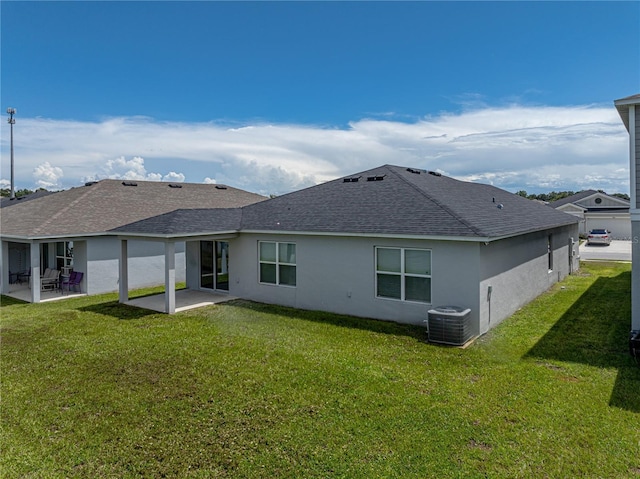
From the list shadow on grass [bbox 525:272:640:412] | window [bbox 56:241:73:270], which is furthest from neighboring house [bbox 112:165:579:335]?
window [bbox 56:241:73:270]

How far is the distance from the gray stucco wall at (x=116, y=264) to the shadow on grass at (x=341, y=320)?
5.98 meters

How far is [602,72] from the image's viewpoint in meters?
14.5

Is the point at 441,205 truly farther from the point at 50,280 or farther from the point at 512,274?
the point at 50,280

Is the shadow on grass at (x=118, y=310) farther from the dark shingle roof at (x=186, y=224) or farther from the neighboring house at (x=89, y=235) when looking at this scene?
the neighboring house at (x=89, y=235)

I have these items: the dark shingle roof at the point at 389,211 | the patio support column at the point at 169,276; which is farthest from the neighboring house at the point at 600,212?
the patio support column at the point at 169,276

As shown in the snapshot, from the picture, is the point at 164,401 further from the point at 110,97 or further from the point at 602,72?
the point at 110,97

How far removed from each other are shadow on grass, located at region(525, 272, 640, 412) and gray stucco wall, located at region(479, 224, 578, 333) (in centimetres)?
131

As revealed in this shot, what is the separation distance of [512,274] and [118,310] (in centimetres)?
1263

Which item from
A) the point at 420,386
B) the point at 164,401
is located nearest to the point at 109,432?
the point at 164,401

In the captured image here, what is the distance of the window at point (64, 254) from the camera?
17.7m

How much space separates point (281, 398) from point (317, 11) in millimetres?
14262

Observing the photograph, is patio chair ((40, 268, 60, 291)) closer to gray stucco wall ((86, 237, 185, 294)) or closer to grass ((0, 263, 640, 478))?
gray stucco wall ((86, 237, 185, 294))

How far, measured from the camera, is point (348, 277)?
40.5ft

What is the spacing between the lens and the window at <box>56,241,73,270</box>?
1773 cm
